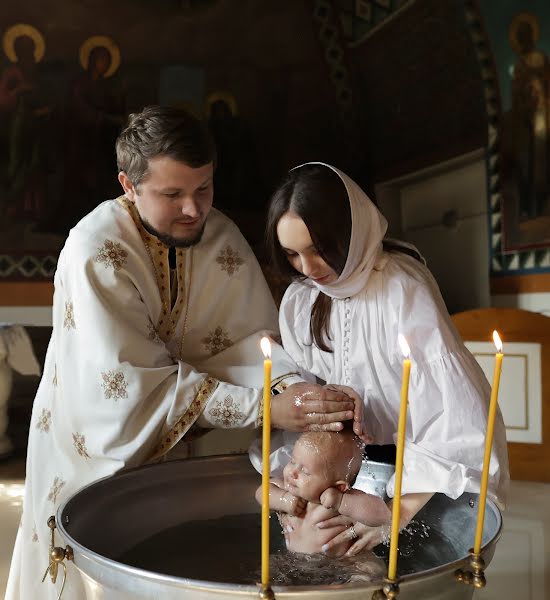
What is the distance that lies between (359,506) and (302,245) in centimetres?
64

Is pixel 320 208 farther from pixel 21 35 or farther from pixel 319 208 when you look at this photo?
pixel 21 35

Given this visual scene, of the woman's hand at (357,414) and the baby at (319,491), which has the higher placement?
the woman's hand at (357,414)

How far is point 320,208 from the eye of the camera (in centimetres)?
185

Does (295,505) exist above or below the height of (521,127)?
below

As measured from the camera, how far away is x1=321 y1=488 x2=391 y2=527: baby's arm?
1.71 metres

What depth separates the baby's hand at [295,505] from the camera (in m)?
1.86

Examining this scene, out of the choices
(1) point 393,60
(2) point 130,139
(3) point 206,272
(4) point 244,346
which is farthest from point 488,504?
(1) point 393,60

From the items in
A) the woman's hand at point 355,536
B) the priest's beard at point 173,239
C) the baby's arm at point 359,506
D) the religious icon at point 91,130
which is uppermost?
the religious icon at point 91,130

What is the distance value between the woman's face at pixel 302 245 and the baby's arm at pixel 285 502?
56 centimetres

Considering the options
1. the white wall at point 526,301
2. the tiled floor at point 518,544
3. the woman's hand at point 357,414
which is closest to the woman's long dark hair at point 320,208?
the woman's hand at point 357,414

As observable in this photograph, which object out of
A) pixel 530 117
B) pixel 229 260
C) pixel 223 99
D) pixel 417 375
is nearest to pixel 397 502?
pixel 417 375

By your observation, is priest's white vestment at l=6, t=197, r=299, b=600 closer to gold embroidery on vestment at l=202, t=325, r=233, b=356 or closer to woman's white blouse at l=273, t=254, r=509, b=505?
gold embroidery on vestment at l=202, t=325, r=233, b=356

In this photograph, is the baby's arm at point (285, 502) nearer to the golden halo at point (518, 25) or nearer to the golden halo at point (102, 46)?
the golden halo at point (518, 25)

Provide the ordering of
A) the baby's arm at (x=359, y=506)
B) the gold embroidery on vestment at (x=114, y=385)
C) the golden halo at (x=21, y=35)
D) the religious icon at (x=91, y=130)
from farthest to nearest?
the religious icon at (x=91, y=130) → the golden halo at (x=21, y=35) → the gold embroidery on vestment at (x=114, y=385) → the baby's arm at (x=359, y=506)
